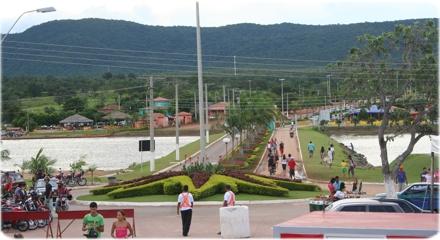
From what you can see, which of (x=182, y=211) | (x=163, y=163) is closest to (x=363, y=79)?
(x=182, y=211)

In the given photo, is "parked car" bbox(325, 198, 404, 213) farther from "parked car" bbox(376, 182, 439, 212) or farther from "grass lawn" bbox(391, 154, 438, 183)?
"grass lawn" bbox(391, 154, 438, 183)

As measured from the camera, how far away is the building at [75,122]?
426 ft

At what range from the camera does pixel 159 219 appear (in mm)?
21844

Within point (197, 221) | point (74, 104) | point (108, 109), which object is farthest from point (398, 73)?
point (108, 109)

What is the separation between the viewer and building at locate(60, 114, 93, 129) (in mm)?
129875

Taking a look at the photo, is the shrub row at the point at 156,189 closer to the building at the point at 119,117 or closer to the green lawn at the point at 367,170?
the green lawn at the point at 367,170

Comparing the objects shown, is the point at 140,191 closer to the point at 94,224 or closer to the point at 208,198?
the point at 208,198

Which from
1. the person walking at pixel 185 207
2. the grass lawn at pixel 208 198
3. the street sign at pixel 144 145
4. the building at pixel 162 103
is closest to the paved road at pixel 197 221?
the person walking at pixel 185 207

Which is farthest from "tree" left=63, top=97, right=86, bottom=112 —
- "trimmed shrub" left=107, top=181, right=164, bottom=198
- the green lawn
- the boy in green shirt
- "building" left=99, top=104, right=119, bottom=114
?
the boy in green shirt

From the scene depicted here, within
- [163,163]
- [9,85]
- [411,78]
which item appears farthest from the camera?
[9,85]

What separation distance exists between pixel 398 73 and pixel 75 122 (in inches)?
4299

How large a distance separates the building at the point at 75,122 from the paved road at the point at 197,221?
105m

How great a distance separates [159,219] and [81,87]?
414 feet

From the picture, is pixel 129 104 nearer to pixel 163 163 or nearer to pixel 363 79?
pixel 163 163
